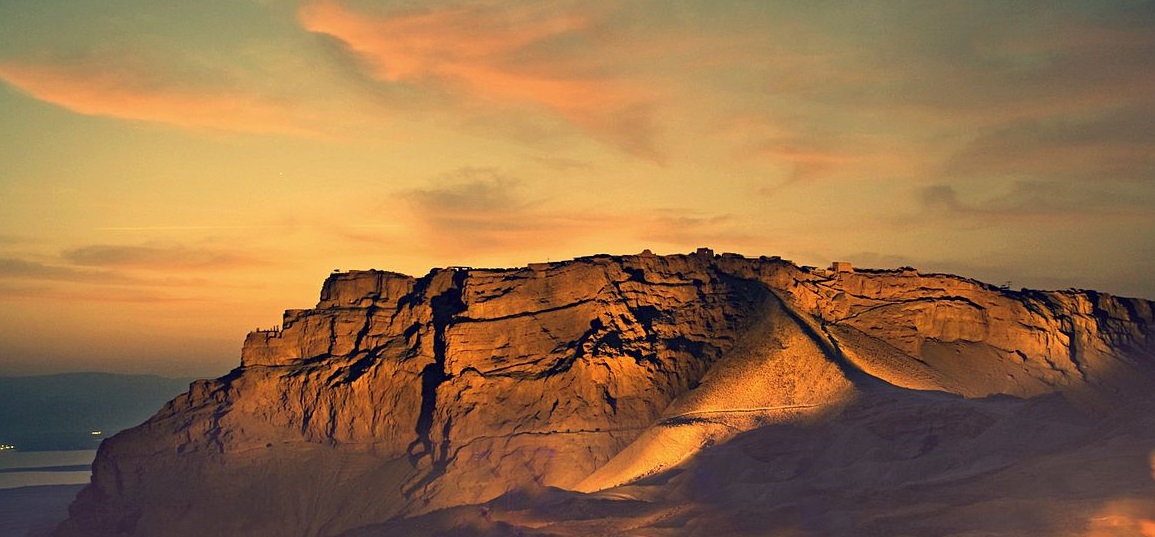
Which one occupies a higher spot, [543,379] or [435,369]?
[435,369]

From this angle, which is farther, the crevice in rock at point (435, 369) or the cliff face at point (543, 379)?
the crevice in rock at point (435, 369)

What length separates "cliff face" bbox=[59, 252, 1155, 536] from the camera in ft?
486

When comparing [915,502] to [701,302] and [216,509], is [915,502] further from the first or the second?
[216,509]

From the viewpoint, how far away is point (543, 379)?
506 feet

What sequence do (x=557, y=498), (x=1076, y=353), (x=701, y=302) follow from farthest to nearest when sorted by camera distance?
(x=1076, y=353)
(x=701, y=302)
(x=557, y=498)

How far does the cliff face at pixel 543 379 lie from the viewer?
148125 millimetres

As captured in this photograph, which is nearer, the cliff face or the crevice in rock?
the cliff face

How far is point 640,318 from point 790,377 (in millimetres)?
15122

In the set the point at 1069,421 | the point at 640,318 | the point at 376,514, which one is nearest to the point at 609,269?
the point at 640,318

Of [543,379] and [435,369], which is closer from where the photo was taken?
[543,379]

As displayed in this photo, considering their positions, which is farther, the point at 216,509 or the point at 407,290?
the point at 407,290

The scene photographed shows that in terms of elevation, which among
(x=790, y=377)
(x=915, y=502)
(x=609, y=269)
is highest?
(x=609, y=269)

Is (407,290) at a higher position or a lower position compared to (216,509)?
higher

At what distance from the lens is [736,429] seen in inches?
5640
